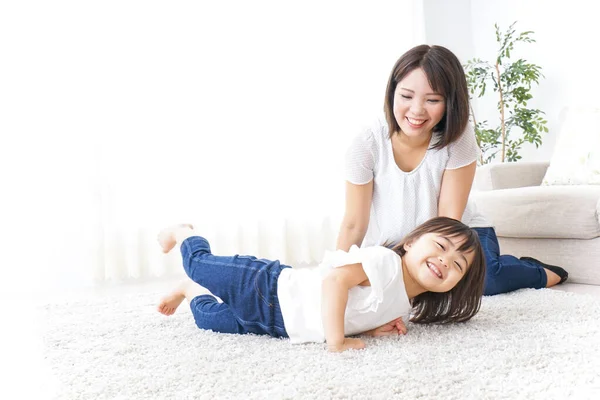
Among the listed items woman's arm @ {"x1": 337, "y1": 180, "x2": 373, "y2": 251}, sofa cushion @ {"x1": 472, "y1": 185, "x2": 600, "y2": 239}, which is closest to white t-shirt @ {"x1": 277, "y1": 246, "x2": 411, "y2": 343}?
woman's arm @ {"x1": 337, "y1": 180, "x2": 373, "y2": 251}

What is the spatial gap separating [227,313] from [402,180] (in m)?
0.68

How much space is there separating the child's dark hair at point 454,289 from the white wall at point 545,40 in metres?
2.15

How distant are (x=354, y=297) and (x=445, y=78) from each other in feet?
2.21

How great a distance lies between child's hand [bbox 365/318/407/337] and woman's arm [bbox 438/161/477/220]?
46 cm

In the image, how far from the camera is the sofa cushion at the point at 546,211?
246 cm

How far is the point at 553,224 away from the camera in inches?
101

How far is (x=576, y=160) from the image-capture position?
9.68 ft

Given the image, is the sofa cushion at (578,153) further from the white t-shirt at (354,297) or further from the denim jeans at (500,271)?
the white t-shirt at (354,297)

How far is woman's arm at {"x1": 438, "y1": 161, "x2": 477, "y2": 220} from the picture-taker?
2.04 m

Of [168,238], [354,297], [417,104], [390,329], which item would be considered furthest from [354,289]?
[168,238]

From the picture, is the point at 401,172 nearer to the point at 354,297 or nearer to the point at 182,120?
the point at 354,297

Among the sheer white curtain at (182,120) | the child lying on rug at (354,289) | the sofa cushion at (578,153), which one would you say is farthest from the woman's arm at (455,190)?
the sheer white curtain at (182,120)

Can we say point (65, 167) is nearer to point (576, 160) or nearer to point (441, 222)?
point (441, 222)

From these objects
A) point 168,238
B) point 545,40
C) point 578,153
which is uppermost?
point 545,40
